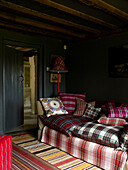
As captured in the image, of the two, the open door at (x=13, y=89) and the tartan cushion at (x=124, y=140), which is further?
the open door at (x=13, y=89)

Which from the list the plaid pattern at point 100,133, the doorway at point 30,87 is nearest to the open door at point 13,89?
the doorway at point 30,87

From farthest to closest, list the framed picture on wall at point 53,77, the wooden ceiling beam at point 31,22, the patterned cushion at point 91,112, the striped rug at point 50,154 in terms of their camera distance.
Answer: the framed picture on wall at point 53,77 → the patterned cushion at point 91,112 → the wooden ceiling beam at point 31,22 → the striped rug at point 50,154

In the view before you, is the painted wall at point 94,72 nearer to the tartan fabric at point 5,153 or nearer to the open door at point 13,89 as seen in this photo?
the open door at point 13,89

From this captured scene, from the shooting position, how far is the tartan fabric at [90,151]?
2.57m

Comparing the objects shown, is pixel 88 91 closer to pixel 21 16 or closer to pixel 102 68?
pixel 102 68

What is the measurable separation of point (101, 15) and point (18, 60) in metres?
2.53

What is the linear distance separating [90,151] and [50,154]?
76 centimetres

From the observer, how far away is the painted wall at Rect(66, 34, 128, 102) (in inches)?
167

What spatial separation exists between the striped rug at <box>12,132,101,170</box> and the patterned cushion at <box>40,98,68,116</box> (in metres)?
0.65

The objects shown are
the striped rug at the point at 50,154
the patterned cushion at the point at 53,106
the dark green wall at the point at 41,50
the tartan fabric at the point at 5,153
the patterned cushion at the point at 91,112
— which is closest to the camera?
the tartan fabric at the point at 5,153

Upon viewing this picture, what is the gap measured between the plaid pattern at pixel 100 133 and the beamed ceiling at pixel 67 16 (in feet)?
6.16

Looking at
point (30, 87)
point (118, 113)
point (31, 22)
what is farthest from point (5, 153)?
point (30, 87)

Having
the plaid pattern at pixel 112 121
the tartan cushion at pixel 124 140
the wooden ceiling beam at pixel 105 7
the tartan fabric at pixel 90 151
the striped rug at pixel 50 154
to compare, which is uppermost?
the wooden ceiling beam at pixel 105 7

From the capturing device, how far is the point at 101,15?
360cm
